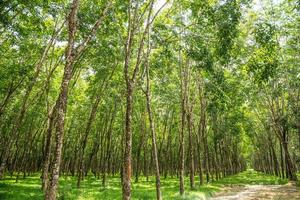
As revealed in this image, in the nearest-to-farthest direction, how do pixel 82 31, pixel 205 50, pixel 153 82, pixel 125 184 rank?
pixel 125 184, pixel 205 50, pixel 82 31, pixel 153 82

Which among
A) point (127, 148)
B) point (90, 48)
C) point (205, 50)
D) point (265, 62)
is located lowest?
point (127, 148)

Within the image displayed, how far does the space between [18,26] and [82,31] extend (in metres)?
3.71

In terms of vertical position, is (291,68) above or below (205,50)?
above

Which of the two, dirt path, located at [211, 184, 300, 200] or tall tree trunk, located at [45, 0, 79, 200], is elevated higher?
tall tree trunk, located at [45, 0, 79, 200]

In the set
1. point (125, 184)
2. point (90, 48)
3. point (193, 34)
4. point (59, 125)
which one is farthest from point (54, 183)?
point (90, 48)

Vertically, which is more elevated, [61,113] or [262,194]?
[61,113]

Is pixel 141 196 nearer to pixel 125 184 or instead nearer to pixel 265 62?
pixel 125 184

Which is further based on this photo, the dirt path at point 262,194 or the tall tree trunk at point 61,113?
the dirt path at point 262,194

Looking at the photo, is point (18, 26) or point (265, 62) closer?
point (265, 62)

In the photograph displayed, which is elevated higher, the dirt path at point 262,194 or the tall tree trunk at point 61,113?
the tall tree trunk at point 61,113

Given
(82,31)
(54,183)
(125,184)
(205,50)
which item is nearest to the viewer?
(54,183)

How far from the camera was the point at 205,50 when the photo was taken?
1522 centimetres

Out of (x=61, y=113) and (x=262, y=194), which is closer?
(x=61, y=113)

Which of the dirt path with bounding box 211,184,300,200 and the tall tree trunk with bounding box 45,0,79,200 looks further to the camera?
the dirt path with bounding box 211,184,300,200
